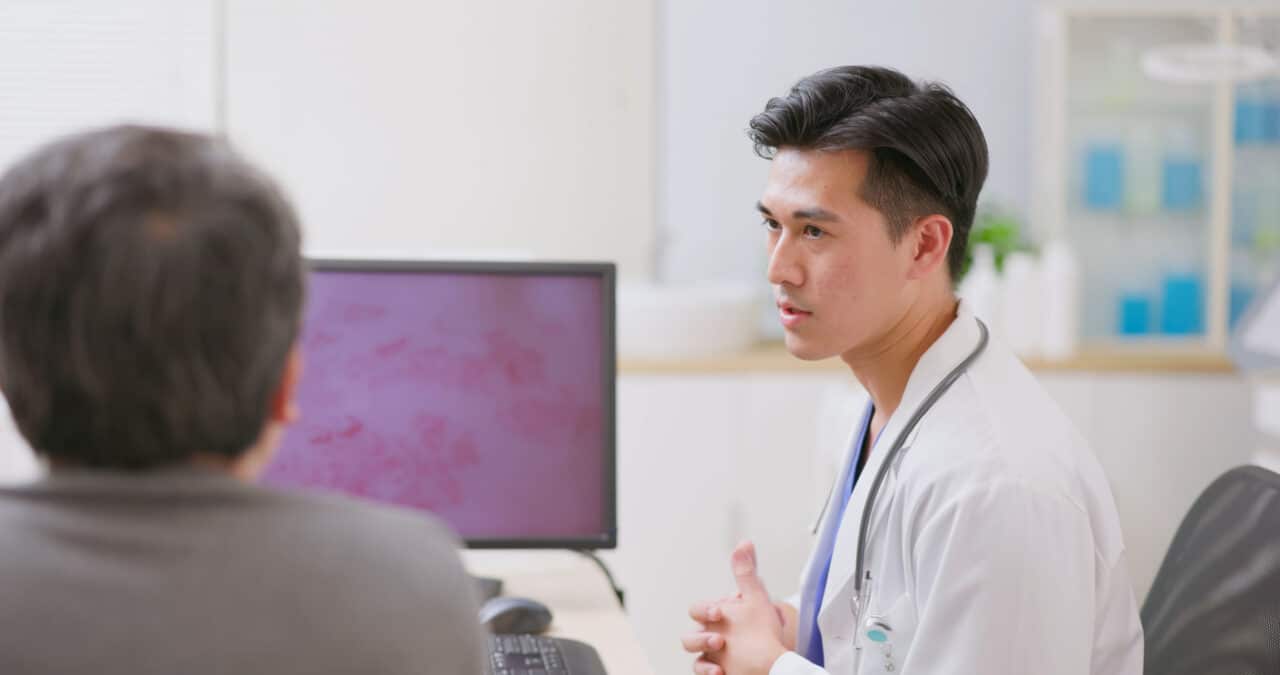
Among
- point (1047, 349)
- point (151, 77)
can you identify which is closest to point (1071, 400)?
point (1047, 349)

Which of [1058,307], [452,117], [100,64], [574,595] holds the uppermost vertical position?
[100,64]

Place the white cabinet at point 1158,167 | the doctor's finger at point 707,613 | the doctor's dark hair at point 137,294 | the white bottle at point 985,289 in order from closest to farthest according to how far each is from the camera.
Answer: the doctor's dark hair at point 137,294, the doctor's finger at point 707,613, the white bottle at point 985,289, the white cabinet at point 1158,167

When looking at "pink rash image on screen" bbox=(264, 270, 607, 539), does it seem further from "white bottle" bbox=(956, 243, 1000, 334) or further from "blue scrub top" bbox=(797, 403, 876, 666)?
"white bottle" bbox=(956, 243, 1000, 334)

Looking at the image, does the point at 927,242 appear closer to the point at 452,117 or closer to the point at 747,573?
the point at 747,573

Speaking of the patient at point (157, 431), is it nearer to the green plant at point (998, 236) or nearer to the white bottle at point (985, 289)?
the white bottle at point (985, 289)

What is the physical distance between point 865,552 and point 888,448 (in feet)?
0.36

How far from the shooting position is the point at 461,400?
4.99 ft

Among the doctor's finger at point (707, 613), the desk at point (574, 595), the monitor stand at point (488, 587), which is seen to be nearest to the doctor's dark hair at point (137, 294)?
the desk at point (574, 595)

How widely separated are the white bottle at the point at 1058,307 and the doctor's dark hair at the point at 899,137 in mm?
1886

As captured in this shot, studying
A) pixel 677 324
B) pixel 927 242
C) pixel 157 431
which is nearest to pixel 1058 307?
pixel 677 324

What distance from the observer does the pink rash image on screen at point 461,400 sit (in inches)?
59.4

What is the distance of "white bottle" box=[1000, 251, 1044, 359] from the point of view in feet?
10.4

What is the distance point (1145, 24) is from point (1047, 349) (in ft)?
3.22

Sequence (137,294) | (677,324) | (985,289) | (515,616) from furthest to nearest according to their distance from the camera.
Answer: (985,289) < (677,324) < (515,616) < (137,294)
